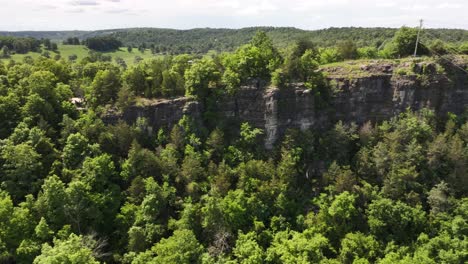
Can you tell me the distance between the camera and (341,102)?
221ft

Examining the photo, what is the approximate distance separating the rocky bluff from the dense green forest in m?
1.85

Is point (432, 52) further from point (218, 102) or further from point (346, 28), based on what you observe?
point (346, 28)

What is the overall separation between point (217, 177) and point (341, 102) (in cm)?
2880

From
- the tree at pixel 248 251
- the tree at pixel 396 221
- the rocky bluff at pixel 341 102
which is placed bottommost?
the tree at pixel 248 251

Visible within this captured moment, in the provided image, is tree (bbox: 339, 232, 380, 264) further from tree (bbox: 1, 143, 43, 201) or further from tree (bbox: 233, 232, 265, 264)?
tree (bbox: 1, 143, 43, 201)

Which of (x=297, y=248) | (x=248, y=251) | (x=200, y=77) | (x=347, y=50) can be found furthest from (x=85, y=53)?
(x=297, y=248)

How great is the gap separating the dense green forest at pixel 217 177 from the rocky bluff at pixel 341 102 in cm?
185

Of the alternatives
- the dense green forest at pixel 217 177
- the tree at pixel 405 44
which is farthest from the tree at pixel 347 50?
the tree at pixel 405 44

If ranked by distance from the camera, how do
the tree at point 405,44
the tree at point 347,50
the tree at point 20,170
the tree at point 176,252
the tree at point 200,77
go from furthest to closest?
the tree at point 347,50, the tree at point 405,44, the tree at point 200,77, the tree at point 20,170, the tree at point 176,252

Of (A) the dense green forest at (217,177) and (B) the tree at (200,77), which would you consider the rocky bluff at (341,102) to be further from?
(B) the tree at (200,77)

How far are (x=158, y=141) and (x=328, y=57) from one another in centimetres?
3987

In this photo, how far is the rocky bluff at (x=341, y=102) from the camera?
65.0m

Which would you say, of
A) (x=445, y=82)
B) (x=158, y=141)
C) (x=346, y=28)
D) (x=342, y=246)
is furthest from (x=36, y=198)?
(x=346, y=28)

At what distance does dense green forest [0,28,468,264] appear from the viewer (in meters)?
48.2
